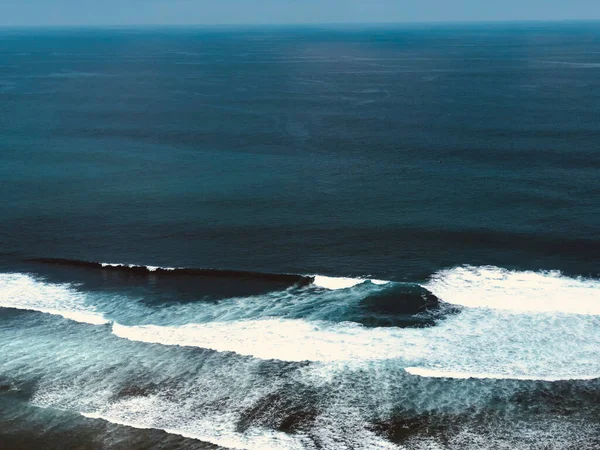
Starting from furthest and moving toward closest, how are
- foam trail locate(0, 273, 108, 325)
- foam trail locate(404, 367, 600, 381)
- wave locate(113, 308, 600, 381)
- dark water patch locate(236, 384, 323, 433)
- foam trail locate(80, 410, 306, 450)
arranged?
foam trail locate(0, 273, 108, 325) < wave locate(113, 308, 600, 381) < foam trail locate(404, 367, 600, 381) < dark water patch locate(236, 384, 323, 433) < foam trail locate(80, 410, 306, 450)

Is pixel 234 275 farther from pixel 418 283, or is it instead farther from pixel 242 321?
pixel 418 283

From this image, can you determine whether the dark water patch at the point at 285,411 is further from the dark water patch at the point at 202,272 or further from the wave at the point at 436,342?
the dark water patch at the point at 202,272

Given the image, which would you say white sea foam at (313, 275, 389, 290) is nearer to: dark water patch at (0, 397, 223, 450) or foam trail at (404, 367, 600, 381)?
foam trail at (404, 367, 600, 381)

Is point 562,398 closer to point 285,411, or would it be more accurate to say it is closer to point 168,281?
point 285,411

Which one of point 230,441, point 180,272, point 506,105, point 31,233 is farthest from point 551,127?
point 230,441

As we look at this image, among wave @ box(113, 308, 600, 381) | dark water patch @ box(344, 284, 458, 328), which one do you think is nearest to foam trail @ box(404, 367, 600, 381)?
wave @ box(113, 308, 600, 381)

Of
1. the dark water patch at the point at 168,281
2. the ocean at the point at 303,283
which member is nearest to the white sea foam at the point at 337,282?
the ocean at the point at 303,283

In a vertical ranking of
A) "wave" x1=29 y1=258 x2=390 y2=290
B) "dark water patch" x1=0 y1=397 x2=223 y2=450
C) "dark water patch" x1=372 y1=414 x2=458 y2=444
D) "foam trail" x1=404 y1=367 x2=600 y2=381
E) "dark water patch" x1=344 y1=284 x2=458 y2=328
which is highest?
"wave" x1=29 y1=258 x2=390 y2=290

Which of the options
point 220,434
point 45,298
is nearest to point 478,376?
point 220,434
